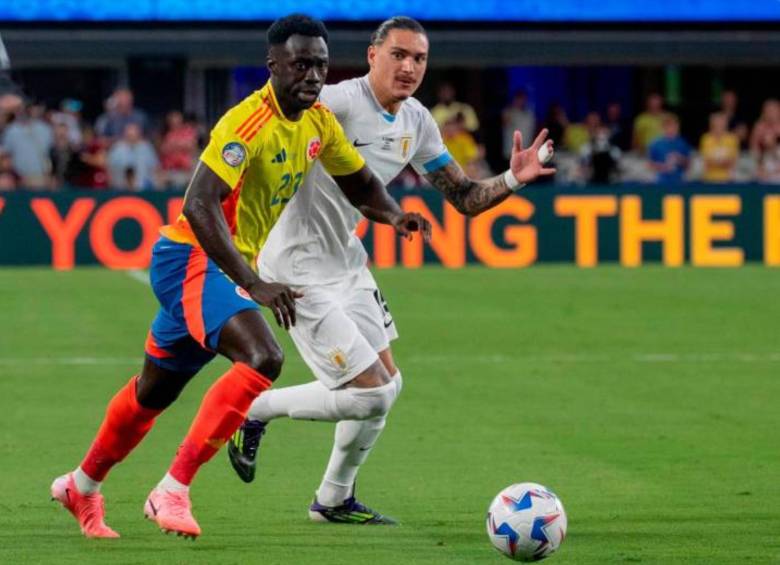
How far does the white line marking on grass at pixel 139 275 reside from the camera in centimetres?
2197

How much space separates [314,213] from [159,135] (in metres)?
20.9

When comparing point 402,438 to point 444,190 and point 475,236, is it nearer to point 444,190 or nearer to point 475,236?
point 444,190

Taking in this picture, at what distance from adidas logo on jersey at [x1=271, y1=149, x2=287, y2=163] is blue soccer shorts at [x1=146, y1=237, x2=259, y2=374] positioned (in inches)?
18.0

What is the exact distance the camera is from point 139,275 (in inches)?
895

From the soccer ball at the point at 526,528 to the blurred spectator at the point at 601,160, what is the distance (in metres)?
19.0

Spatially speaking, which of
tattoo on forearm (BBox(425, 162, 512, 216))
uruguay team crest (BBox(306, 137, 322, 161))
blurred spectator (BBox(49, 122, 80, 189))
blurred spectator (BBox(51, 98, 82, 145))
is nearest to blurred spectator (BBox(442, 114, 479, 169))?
blurred spectator (BBox(49, 122, 80, 189))

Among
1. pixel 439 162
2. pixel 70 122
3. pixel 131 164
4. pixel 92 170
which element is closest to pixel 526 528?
pixel 439 162

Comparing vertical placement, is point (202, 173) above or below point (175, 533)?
above

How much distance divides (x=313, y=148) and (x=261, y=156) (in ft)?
Result: 1.03

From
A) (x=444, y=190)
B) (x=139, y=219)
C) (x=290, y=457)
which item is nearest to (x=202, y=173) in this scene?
(x=444, y=190)

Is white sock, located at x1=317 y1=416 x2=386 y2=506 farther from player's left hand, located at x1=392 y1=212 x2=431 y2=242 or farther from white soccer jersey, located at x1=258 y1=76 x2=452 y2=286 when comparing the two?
player's left hand, located at x1=392 y1=212 x2=431 y2=242

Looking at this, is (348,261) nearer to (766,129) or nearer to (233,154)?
(233,154)

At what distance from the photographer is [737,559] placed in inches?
276

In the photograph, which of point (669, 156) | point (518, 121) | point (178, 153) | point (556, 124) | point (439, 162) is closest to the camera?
point (439, 162)
